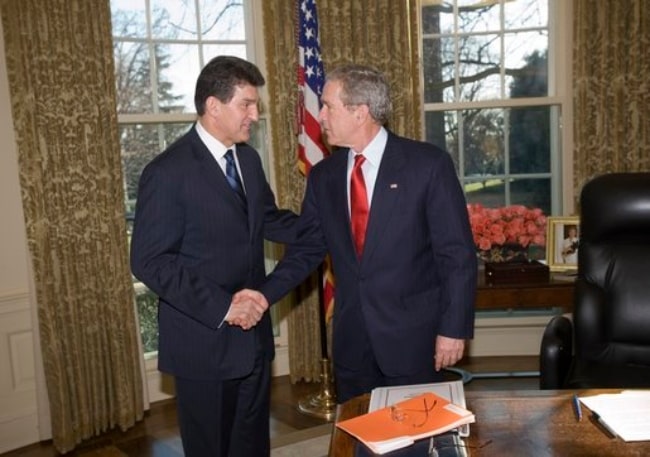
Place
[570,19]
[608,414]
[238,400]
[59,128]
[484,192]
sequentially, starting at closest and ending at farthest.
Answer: [608,414], [238,400], [59,128], [570,19], [484,192]

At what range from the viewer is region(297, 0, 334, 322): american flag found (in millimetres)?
3584

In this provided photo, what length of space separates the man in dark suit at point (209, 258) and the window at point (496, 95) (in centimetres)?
223

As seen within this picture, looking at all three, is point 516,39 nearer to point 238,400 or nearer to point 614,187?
point 614,187

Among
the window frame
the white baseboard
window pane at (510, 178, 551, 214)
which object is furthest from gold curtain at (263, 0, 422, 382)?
the white baseboard

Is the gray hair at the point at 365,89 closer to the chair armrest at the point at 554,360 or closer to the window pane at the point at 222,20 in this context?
the chair armrest at the point at 554,360

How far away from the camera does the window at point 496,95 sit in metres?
4.13

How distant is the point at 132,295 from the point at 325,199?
1.60m

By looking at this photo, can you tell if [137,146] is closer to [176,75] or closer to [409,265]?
[176,75]

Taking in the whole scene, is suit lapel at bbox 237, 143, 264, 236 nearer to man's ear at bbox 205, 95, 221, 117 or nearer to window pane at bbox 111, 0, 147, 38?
man's ear at bbox 205, 95, 221, 117

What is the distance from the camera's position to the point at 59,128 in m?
3.18

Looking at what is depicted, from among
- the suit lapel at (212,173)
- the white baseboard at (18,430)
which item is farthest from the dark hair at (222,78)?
the white baseboard at (18,430)

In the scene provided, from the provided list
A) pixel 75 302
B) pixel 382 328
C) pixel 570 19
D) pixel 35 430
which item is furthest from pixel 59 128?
pixel 570 19

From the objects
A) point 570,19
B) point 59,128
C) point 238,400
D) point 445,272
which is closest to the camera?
point 445,272

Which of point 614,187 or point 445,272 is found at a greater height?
point 614,187
